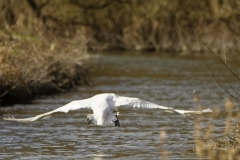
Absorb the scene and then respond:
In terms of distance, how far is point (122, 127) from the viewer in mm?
13406

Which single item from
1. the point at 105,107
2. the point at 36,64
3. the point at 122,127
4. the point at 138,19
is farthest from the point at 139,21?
the point at 105,107

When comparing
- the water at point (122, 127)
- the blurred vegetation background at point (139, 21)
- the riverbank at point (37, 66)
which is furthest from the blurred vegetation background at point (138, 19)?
the riverbank at point (37, 66)

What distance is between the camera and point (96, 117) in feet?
30.7

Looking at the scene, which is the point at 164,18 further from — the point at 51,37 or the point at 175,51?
the point at 51,37

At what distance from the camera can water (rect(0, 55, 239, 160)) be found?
10438mm

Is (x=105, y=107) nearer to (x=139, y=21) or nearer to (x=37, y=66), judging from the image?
(x=37, y=66)

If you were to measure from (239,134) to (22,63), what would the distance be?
862 cm


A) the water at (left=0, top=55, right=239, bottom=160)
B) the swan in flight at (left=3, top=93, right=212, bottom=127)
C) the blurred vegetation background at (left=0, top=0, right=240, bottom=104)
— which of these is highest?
the blurred vegetation background at (left=0, top=0, right=240, bottom=104)

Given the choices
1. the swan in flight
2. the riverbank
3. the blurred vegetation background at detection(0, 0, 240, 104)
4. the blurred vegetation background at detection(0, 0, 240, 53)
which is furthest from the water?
the blurred vegetation background at detection(0, 0, 240, 53)

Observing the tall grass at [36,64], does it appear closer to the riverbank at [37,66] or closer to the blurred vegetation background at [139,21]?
the riverbank at [37,66]

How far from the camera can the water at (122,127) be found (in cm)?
1044

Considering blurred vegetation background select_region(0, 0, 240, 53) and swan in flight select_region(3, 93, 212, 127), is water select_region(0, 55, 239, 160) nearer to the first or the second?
swan in flight select_region(3, 93, 212, 127)

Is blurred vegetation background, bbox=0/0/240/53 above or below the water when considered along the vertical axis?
above

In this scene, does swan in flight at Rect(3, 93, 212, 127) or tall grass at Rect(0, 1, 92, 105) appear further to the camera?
tall grass at Rect(0, 1, 92, 105)
